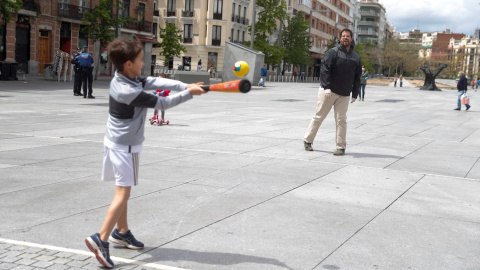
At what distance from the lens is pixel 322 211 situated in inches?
217

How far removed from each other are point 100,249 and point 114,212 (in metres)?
0.28

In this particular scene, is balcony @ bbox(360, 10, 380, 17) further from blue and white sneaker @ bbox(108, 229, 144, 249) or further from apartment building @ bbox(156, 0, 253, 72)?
blue and white sneaker @ bbox(108, 229, 144, 249)

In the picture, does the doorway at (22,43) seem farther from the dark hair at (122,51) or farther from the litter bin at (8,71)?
the dark hair at (122,51)

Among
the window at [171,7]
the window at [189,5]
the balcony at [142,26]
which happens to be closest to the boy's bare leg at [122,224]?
the balcony at [142,26]

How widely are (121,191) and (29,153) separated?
464cm

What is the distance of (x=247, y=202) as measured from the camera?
5.76 metres

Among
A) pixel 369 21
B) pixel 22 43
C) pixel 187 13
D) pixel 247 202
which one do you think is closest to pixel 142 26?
pixel 22 43

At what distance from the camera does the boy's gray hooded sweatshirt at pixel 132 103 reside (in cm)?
386

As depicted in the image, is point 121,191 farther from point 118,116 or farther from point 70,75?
point 70,75

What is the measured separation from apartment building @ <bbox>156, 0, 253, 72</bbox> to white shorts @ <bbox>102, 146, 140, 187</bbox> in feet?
211

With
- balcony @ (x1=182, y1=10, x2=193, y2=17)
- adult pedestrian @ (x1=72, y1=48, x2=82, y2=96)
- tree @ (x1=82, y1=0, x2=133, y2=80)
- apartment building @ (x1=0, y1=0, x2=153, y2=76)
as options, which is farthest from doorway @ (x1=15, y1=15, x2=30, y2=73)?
balcony @ (x1=182, y1=10, x2=193, y2=17)

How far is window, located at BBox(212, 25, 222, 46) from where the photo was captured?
224ft

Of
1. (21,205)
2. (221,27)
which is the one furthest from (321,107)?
(221,27)

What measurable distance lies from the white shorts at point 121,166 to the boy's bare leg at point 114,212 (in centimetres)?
6
